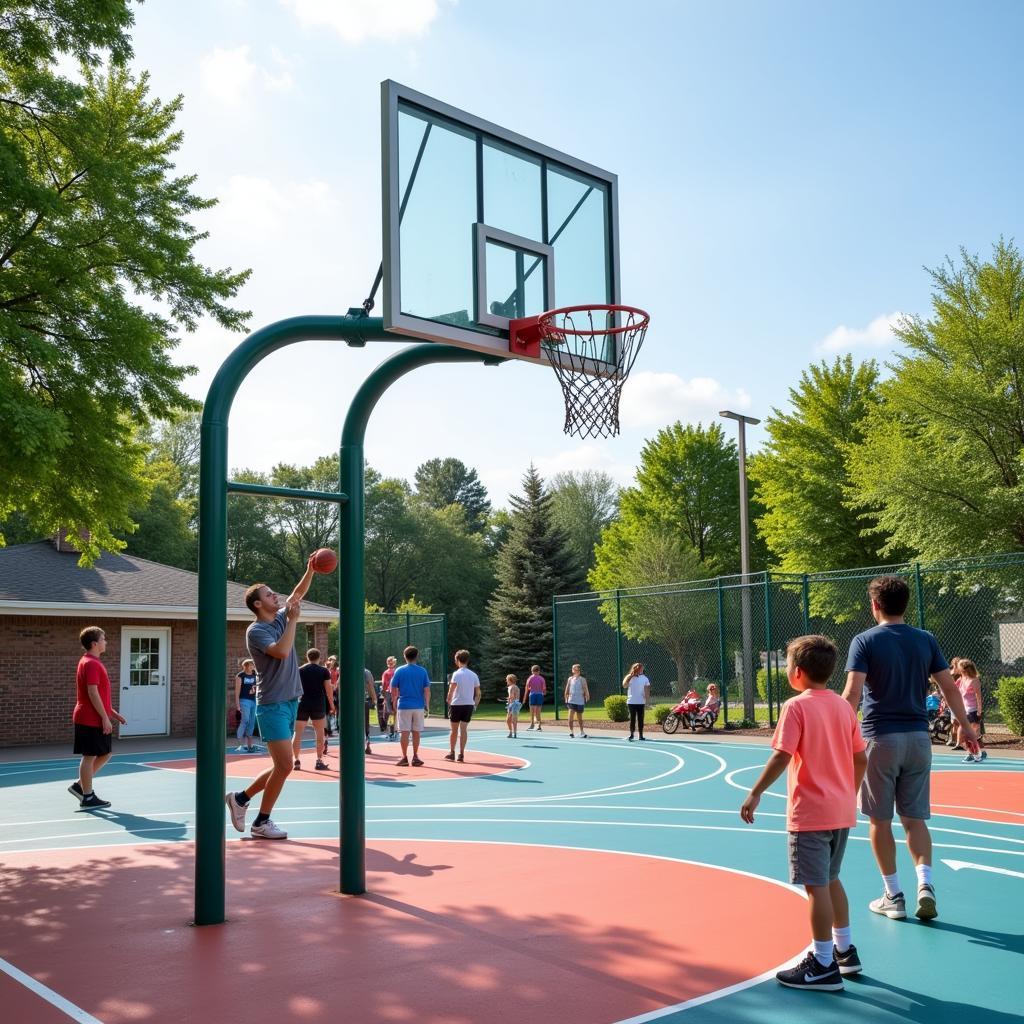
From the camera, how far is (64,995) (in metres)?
5.21

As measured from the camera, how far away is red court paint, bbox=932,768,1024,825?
35.5 feet

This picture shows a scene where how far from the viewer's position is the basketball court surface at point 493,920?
4.99 metres

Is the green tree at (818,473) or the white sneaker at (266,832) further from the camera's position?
the green tree at (818,473)

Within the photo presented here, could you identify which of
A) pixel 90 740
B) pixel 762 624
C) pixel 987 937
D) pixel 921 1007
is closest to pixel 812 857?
pixel 921 1007

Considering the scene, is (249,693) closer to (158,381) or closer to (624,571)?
(158,381)

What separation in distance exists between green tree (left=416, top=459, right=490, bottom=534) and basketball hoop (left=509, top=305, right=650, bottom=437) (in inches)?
3262

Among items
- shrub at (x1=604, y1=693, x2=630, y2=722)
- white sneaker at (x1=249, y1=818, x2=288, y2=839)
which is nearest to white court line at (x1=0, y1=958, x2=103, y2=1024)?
white sneaker at (x1=249, y1=818, x2=288, y2=839)

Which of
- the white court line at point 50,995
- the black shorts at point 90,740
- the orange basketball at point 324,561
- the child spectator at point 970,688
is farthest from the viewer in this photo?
the child spectator at point 970,688

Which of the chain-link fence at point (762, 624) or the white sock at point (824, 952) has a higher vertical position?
the chain-link fence at point (762, 624)

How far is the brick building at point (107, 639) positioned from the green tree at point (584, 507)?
138ft

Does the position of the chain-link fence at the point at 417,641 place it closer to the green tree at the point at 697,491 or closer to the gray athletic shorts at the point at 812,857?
the green tree at the point at 697,491

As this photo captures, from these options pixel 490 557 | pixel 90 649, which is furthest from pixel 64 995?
pixel 490 557

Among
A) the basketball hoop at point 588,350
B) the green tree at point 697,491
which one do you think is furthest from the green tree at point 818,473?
the basketball hoop at point 588,350

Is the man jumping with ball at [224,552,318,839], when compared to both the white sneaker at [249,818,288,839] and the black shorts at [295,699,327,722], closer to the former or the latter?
the white sneaker at [249,818,288,839]
